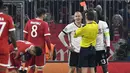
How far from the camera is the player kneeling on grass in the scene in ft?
38.3

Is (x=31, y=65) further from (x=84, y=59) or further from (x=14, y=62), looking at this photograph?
(x=84, y=59)

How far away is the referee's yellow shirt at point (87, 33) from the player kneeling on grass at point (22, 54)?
114 centimetres

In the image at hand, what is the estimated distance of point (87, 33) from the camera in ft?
40.5

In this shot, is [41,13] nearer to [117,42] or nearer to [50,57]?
[50,57]

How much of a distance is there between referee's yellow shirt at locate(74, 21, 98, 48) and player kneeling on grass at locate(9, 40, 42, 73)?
44.8 inches

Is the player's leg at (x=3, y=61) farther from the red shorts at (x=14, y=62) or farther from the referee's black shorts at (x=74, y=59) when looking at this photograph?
the referee's black shorts at (x=74, y=59)

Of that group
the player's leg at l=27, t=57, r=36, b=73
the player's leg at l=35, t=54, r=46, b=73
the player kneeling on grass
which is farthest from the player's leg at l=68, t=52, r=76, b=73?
the player kneeling on grass

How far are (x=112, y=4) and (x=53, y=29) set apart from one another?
2.14 metres

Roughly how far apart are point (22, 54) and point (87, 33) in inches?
67.0

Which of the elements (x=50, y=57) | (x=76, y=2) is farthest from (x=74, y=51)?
(x=76, y=2)

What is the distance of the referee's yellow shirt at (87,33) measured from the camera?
12.3 m

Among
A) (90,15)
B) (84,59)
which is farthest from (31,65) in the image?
(90,15)

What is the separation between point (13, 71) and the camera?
12.5 meters

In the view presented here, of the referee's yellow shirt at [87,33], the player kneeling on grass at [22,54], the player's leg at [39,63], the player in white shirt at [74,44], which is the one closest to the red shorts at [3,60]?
the player kneeling on grass at [22,54]
